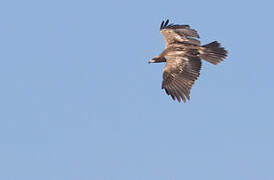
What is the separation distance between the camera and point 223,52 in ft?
68.7

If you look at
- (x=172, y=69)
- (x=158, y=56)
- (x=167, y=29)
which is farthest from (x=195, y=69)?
(x=167, y=29)

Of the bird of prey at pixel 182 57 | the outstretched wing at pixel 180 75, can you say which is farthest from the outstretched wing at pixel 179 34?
the outstretched wing at pixel 180 75

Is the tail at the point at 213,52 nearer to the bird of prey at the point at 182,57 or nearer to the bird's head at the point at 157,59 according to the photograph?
the bird of prey at the point at 182,57

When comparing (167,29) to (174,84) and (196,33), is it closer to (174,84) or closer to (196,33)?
(196,33)

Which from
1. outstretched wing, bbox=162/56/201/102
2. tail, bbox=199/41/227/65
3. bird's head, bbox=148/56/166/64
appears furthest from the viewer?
bird's head, bbox=148/56/166/64

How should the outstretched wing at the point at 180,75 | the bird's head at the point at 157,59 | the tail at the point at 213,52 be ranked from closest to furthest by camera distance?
the outstretched wing at the point at 180,75, the tail at the point at 213,52, the bird's head at the point at 157,59

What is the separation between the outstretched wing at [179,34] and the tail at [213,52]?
73 centimetres

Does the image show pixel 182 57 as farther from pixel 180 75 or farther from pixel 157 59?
pixel 157 59

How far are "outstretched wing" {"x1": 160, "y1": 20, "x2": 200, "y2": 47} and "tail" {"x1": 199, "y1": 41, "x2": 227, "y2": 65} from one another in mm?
734

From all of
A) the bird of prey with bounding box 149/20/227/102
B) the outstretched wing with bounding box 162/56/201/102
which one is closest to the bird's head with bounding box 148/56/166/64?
the bird of prey with bounding box 149/20/227/102

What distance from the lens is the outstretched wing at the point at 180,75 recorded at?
19203mm

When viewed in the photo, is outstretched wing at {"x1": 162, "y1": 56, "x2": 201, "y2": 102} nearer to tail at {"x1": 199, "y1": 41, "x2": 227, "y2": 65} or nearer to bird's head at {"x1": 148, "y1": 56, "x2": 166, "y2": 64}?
tail at {"x1": 199, "y1": 41, "x2": 227, "y2": 65}

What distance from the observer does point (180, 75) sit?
19688 mm

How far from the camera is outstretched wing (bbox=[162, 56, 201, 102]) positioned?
63.0ft
